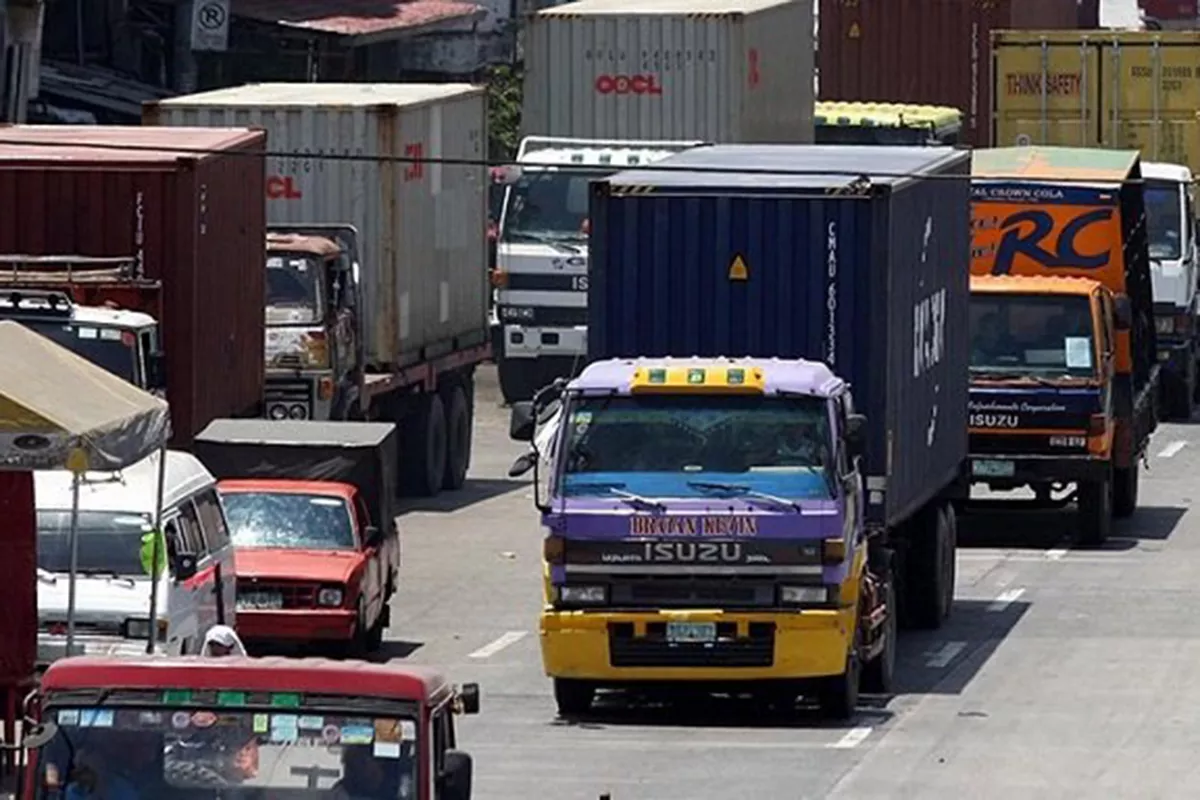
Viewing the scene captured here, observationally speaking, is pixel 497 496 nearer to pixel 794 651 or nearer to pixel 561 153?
pixel 561 153

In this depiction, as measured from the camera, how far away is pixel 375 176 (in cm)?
3244

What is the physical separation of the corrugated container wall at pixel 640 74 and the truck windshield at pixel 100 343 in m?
15.1

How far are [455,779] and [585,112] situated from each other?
28.5m

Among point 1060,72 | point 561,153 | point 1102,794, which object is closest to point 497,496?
point 561,153

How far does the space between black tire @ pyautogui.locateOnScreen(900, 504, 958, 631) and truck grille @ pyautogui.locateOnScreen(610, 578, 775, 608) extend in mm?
4745

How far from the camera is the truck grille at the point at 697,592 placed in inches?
798

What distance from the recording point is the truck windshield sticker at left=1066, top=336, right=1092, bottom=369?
95.6ft

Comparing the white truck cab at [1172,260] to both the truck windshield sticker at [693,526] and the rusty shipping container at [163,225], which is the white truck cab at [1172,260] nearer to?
the rusty shipping container at [163,225]

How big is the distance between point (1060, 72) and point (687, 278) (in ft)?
73.2

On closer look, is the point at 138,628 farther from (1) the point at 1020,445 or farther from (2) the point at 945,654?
(1) the point at 1020,445

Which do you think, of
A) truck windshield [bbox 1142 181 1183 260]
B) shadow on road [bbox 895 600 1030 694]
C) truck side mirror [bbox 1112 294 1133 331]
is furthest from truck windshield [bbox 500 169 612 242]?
shadow on road [bbox 895 600 1030 694]

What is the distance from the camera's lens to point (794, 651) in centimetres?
2022

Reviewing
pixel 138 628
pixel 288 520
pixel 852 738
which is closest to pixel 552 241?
pixel 288 520

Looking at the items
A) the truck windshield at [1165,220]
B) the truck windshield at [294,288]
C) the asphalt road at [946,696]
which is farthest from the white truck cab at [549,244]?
the truck windshield at [294,288]
